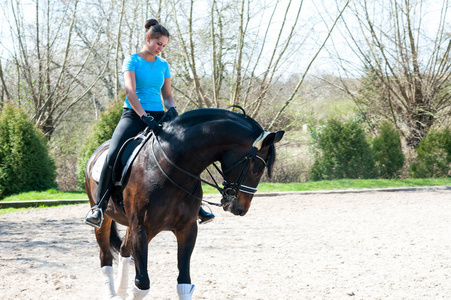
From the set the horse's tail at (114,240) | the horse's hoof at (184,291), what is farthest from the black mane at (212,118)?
the horse's tail at (114,240)

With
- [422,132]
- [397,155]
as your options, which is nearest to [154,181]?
[397,155]

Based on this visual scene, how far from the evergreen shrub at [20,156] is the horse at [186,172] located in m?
10.3

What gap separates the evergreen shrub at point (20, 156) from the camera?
12.6 metres

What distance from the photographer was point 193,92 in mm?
16562

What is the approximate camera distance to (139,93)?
3.90 meters

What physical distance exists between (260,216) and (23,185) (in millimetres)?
7296

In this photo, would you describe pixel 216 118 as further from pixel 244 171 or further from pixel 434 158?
pixel 434 158

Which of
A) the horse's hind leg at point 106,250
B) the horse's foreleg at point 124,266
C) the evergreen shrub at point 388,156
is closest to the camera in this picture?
the horse's foreleg at point 124,266

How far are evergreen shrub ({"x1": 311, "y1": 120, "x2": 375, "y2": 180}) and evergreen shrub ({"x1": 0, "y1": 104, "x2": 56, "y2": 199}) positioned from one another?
29.8ft

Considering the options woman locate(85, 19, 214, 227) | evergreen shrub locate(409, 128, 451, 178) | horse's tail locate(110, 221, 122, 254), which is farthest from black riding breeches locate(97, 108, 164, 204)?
evergreen shrub locate(409, 128, 451, 178)

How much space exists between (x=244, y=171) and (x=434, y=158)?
595 inches

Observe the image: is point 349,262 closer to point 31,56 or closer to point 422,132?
point 422,132

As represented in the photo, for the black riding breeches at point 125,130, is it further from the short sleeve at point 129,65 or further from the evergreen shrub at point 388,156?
the evergreen shrub at point 388,156

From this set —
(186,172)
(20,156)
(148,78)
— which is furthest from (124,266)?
(20,156)
